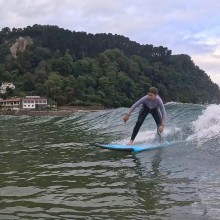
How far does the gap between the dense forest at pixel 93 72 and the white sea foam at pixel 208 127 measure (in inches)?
3435

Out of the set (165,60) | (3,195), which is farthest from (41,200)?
(165,60)

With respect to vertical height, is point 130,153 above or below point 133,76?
below

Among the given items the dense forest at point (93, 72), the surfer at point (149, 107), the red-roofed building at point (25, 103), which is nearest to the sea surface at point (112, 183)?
the surfer at point (149, 107)

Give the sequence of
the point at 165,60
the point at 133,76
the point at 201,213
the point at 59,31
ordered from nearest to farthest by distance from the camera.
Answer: the point at 201,213 → the point at 133,76 → the point at 165,60 → the point at 59,31

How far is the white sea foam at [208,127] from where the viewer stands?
47.7 feet

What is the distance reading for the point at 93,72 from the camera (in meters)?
124

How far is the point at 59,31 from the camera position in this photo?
184 m

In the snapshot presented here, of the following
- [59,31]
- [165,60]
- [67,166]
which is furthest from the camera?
[59,31]

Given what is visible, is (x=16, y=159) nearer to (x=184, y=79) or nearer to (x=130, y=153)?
(x=130, y=153)

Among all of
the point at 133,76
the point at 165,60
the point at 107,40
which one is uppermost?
Result: the point at 107,40

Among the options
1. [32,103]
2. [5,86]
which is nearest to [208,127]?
[32,103]

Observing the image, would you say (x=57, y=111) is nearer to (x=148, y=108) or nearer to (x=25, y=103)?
(x=25, y=103)

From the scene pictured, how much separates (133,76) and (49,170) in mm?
112301

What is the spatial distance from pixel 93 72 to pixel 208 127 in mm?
108604
